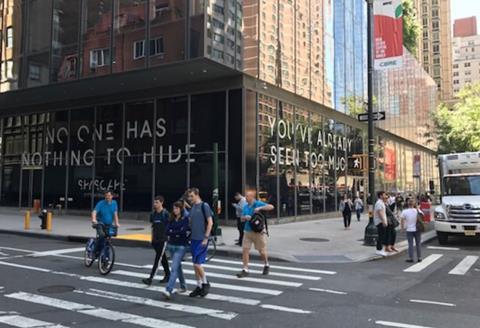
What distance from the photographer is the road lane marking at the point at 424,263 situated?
1084 centimetres

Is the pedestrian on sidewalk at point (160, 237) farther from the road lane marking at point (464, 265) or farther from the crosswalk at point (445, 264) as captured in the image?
the road lane marking at point (464, 265)

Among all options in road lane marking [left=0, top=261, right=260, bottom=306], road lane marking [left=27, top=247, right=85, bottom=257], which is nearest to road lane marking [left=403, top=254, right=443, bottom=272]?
road lane marking [left=0, top=261, right=260, bottom=306]

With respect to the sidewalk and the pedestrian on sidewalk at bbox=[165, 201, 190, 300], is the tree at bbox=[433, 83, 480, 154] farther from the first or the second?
the pedestrian on sidewalk at bbox=[165, 201, 190, 300]

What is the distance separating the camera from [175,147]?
22875 mm

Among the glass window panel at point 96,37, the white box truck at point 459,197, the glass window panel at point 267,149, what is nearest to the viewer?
the white box truck at point 459,197

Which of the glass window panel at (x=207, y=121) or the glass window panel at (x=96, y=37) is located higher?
the glass window panel at (x=96, y=37)

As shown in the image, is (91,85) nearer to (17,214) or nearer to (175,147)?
(175,147)

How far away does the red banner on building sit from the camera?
1414 cm

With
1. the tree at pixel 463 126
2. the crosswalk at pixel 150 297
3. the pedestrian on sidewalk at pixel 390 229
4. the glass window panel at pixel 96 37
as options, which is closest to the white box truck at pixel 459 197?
the pedestrian on sidewalk at pixel 390 229

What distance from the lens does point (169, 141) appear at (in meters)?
23.2

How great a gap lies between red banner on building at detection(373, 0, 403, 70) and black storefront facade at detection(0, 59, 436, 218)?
644 cm

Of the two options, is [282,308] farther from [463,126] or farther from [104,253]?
[463,126]

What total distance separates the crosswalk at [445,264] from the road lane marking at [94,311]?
6.58 metres

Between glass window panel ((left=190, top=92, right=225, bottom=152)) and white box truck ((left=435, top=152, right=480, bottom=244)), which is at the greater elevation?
glass window panel ((left=190, top=92, right=225, bottom=152))
